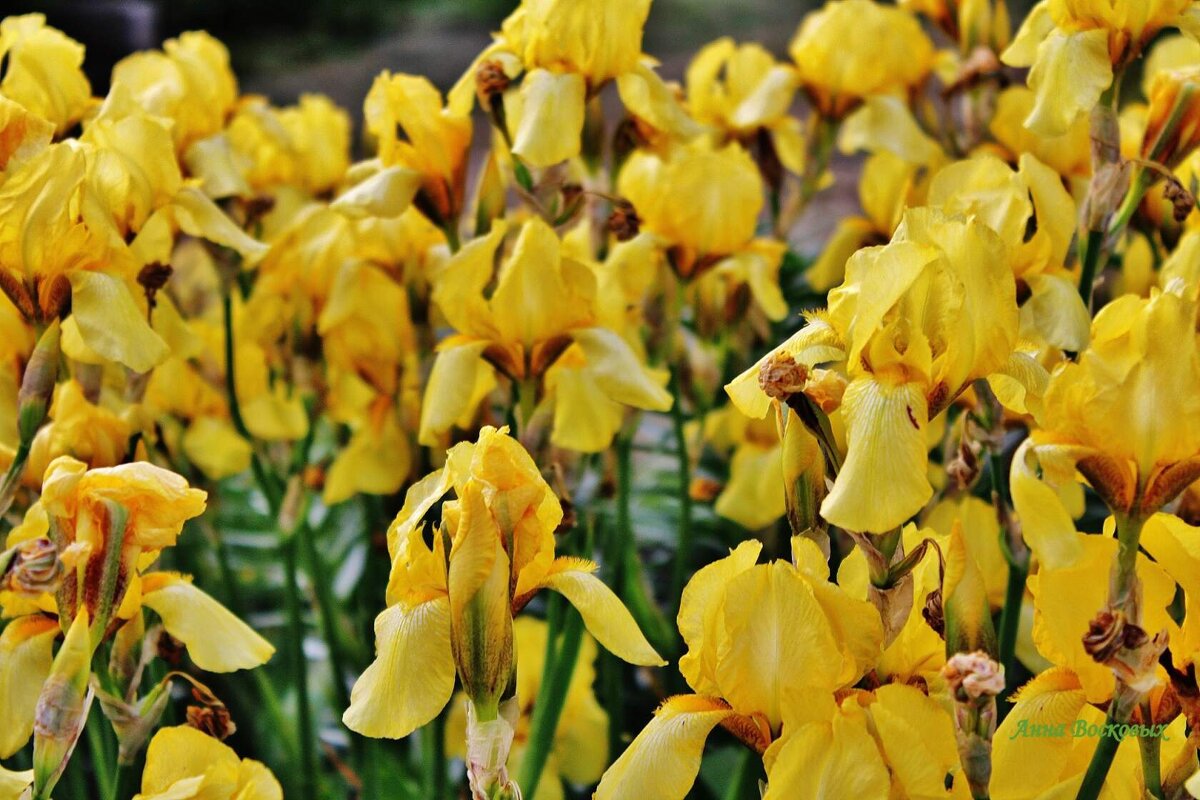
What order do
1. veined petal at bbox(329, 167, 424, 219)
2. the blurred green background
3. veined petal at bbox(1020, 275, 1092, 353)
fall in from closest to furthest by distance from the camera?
veined petal at bbox(1020, 275, 1092, 353) < veined petal at bbox(329, 167, 424, 219) < the blurred green background

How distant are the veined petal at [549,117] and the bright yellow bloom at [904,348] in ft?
1.49

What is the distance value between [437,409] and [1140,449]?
638 mm

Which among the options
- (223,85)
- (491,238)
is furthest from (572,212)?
(223,85)

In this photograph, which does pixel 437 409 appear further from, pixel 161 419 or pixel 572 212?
pixel 161 419

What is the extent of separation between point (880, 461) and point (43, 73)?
0.99m

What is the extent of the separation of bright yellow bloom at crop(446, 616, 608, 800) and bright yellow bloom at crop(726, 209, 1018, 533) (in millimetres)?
648

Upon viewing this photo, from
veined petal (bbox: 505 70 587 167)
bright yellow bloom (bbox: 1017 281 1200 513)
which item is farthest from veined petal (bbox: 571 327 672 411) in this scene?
bright yellow bloom (bbox: 1017 281 1200 513)

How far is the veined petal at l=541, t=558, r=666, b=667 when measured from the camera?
833 mm

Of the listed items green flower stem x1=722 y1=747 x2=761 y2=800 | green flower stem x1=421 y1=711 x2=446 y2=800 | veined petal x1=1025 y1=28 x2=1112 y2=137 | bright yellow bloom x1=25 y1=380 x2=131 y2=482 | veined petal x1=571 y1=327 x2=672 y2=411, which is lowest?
green flower stem x1=421 y1=711 x2=446 y2=800

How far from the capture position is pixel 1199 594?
76cm

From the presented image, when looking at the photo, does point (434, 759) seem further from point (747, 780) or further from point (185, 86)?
point (185, 86)

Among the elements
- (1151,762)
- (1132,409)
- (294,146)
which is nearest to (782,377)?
(1132,409)

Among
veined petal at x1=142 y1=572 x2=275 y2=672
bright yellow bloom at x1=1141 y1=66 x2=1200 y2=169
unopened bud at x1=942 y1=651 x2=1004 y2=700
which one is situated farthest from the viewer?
bright yellow bloom at x1=1141 y1=66 x2=1200 y2=169

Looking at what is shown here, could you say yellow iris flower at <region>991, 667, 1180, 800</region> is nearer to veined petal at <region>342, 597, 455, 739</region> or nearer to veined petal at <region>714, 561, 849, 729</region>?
veined petal at <region>714, 561, 849, 729</region>
